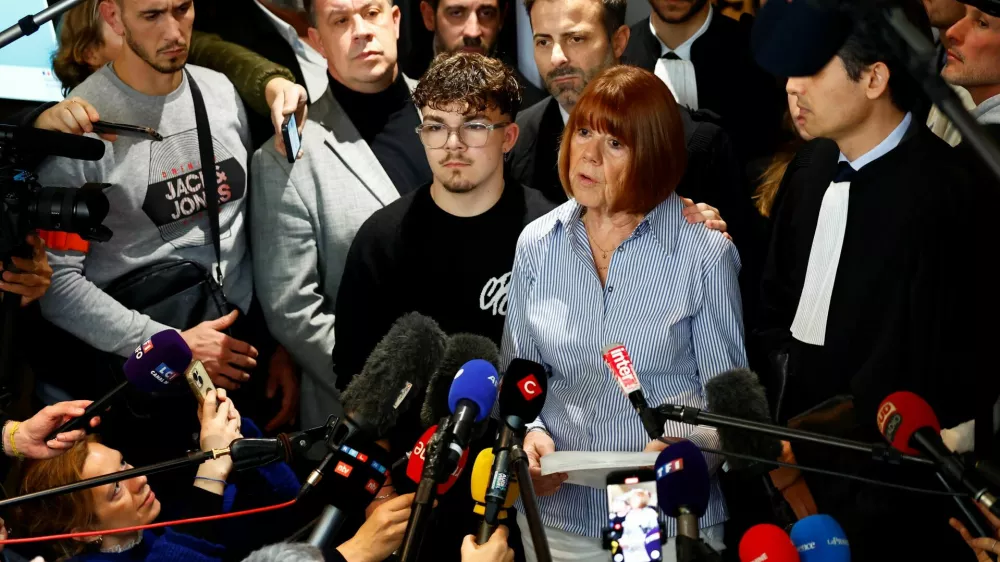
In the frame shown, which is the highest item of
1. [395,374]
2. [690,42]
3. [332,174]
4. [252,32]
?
[252,32]

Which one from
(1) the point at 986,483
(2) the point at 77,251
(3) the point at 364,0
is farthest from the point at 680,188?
(2) the point at 77,251

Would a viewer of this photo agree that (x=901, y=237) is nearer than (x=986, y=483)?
No

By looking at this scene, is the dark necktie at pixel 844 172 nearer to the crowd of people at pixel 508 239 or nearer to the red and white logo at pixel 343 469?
the crowd of people at pixel 508 239

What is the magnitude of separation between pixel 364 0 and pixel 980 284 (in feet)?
7.31

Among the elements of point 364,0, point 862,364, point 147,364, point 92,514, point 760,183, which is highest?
point 364,0

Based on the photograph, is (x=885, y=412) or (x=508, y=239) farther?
(x=508, y=239)

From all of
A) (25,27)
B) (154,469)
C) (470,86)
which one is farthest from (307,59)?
(154,469)

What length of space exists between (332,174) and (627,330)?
53.5 inches

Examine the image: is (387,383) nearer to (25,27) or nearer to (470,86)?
(470,86)

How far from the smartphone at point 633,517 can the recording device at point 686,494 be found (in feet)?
0.79

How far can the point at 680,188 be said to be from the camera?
336 centimetres

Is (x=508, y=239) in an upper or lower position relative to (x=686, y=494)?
upper

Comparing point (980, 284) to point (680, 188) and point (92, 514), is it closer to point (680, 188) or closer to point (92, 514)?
point (680, 188)

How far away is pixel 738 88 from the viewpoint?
136 inches
